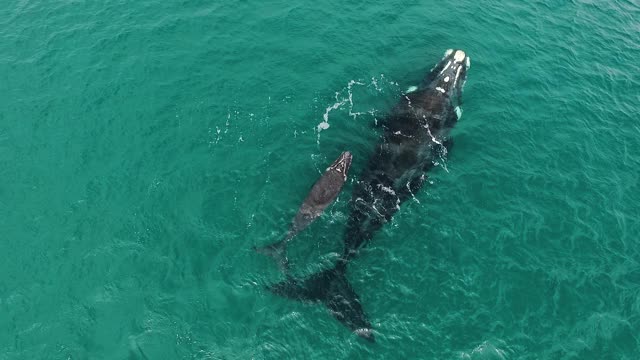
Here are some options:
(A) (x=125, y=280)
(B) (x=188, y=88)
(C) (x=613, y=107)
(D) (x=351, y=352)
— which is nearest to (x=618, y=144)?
(C) (x=613, y=107)

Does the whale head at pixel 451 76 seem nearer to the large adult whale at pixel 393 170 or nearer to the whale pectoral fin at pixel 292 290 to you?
the large adult whale at pixel 393 170

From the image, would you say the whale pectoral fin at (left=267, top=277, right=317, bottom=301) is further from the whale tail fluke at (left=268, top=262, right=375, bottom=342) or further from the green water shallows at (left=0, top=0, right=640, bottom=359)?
the green water shallows at (left=0, top=0, right=640, bottom=359)

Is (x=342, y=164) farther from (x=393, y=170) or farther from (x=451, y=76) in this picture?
(x=451, y=76)

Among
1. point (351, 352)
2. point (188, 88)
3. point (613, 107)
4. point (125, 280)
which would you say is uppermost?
point (188, 88)

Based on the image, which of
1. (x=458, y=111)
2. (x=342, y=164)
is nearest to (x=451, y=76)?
(x=458, y=111)

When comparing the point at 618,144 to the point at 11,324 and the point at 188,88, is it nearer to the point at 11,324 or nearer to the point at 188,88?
the point at 188,88

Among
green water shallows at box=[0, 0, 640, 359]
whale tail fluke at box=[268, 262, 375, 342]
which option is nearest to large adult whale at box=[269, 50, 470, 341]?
whale tail fluke at box=[268, 262, 375, 342]
